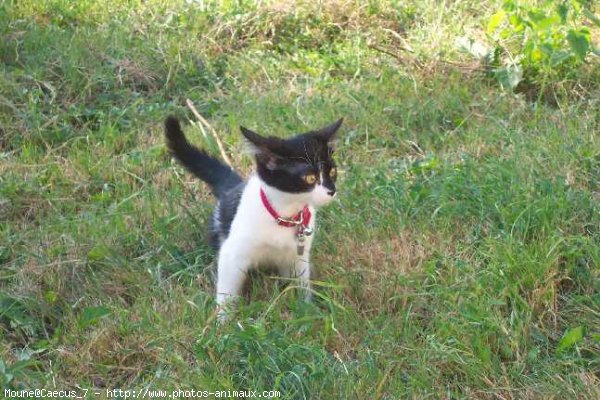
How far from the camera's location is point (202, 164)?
154 inches

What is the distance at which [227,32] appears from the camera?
5.81m

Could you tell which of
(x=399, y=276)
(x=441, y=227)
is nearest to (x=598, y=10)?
(x=441, y=227)

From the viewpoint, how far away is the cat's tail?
151 inches

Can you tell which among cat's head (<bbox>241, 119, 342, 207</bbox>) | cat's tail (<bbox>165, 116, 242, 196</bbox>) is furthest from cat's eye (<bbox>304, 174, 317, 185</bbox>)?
cat's tail (<bbox>165, 116, 242, 196</bbox>)

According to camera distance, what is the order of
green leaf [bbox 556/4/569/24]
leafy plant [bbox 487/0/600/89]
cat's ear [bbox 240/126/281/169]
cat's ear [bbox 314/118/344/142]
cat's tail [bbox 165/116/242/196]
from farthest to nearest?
leafy plant [bbox 487/0/600/89], green leaf [bbox 556/4/569/24], cat's tail [bbox 165/116/242/196], cat's ear [bbox 314/118/344/142], cat's ear [bbox 240/126/281/169]

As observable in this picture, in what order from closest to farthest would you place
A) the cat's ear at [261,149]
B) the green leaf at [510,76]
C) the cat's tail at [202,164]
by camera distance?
the cat's ear at [261,149] → the cat's tail at [202,164] → the green leaf at [510,76]

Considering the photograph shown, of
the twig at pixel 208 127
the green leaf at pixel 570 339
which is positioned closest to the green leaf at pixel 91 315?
the twig at pixel 208 127

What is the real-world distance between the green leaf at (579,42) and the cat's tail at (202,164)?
192 cm

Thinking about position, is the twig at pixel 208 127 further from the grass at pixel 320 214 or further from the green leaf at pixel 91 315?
the green leaf at pixel 91 315

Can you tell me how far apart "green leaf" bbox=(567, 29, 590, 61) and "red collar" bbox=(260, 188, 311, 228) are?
6.55 feet

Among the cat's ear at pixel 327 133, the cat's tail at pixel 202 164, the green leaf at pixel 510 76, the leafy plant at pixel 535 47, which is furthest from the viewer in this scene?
the green leaf at pixel 510 76

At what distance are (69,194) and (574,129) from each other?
251 cm

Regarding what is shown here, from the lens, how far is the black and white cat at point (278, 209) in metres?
3.14

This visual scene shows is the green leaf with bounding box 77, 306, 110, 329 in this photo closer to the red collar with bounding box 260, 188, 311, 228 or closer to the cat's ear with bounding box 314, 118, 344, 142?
the red collar with bounding box 260, 188, 311, 228
